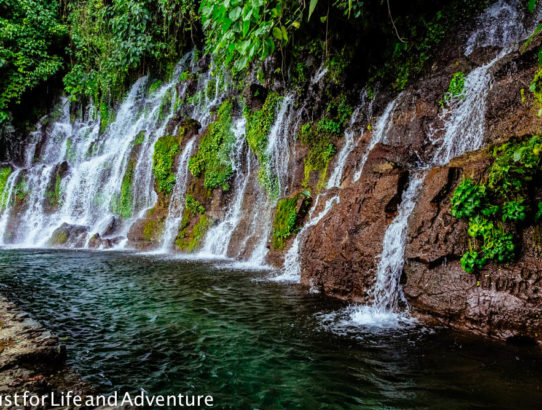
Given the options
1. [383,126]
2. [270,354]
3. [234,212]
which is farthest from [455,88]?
[234,212]

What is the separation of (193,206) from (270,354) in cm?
1098

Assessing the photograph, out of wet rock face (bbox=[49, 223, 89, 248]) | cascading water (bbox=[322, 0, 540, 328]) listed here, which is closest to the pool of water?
cascading water (bbox=[322, 0, 540, 328])

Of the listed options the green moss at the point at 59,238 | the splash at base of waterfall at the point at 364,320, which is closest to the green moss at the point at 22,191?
the green moss at the point at 59,238

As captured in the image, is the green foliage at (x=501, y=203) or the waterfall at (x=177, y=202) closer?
the green foliage at (x=501, y=203)

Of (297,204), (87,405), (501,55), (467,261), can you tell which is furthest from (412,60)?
(87,405)

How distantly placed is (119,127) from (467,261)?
2215 cm

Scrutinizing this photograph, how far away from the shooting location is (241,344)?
424 cm

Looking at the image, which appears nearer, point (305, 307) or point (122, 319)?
point (122, 319)

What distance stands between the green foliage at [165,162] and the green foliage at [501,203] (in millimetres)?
12989

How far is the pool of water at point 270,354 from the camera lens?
313 cm

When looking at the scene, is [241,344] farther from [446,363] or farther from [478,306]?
[478,306]

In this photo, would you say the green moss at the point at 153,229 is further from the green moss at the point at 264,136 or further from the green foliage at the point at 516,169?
the green foliage at the point at 516,169

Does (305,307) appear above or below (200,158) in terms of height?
below

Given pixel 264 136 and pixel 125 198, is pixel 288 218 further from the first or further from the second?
pixel 125 198
